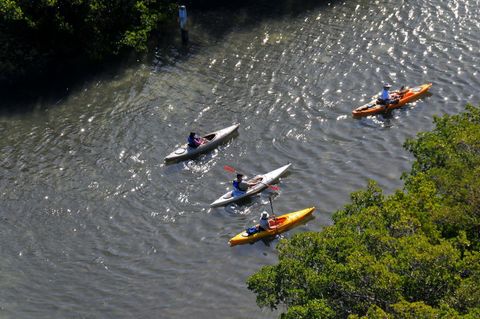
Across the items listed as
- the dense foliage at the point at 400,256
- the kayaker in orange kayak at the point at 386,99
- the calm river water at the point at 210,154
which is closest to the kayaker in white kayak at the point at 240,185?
the calm river water at the point at 210,154

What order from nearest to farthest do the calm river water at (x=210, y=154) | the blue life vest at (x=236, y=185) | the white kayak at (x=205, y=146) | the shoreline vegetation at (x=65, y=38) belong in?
1. the calm river water at (x=210, y=154)
2. the blue life vest at (x=236, y=185)
3. the white kayak at (x=205, y=146)
4. the shoreline vegetation at (x=65, y=38)

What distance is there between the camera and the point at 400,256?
17.2m

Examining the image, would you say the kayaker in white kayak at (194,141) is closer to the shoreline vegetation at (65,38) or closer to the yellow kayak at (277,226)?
the yellow kayak at (277,226)

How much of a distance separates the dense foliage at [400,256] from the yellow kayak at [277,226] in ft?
19.4

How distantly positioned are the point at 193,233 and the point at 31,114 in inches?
571

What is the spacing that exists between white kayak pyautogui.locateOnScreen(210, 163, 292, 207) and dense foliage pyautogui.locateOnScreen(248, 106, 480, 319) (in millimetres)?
8177

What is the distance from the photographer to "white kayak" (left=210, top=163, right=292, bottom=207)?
28.4 meters

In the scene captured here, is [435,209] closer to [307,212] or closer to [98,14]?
[307,212]

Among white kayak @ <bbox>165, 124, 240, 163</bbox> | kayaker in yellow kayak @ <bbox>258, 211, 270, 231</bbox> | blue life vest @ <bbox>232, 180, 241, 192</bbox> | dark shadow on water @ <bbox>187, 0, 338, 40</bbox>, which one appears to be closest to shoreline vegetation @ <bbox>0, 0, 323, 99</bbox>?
dark shadow on water @ <bbox>187, 0, 338, 40</bbox>

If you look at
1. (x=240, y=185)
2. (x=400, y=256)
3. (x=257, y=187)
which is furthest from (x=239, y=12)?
(x=400, y=256)

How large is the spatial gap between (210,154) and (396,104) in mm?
10177

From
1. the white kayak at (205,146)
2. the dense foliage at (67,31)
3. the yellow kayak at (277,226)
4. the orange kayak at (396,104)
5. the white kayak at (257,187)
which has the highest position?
the dense foliage at (67,31)

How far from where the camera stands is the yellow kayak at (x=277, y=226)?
2633 cm

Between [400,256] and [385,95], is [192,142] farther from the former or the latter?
[400,256]
